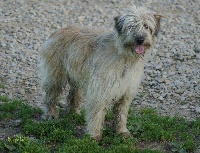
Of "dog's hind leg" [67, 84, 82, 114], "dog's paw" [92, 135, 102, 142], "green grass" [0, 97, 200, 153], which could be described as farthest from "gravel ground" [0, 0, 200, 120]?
"dog's paw" [92, 135, 102, 142]

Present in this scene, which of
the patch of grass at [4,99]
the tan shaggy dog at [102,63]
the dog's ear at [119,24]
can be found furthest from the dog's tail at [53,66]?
the dog's ear at [119,24]

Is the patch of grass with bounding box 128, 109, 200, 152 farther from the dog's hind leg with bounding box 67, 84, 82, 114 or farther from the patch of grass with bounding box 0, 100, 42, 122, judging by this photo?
the patch of grass with bounding box 0, 100, 42, 122

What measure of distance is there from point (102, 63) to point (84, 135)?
1273mm

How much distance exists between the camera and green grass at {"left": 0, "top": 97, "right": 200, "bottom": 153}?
7280 millimetres

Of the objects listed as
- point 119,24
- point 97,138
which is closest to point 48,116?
point 97,138

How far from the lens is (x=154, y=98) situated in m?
9.90

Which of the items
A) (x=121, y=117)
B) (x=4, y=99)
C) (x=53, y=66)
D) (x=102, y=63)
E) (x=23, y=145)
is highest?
(x=102, y=63)

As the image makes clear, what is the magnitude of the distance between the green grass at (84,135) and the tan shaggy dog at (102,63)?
270 mm

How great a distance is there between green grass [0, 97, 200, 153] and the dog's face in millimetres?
1621

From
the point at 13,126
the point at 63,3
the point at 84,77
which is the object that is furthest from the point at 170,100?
the point at 63,3

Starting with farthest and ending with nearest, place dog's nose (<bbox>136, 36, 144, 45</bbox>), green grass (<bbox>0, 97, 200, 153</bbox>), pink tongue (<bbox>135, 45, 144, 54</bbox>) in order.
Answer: green grass (<bbox>0, 97, 200, 153</bbox>) < pink tongue (<bbox>135, 45, 144, 54</bbox>) < dog's nose (<bbox>136, 36, 144, 45</bbox>)

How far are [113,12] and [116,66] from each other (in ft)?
26.0

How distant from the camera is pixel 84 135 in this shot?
767cm

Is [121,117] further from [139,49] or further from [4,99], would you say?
[4,99]
